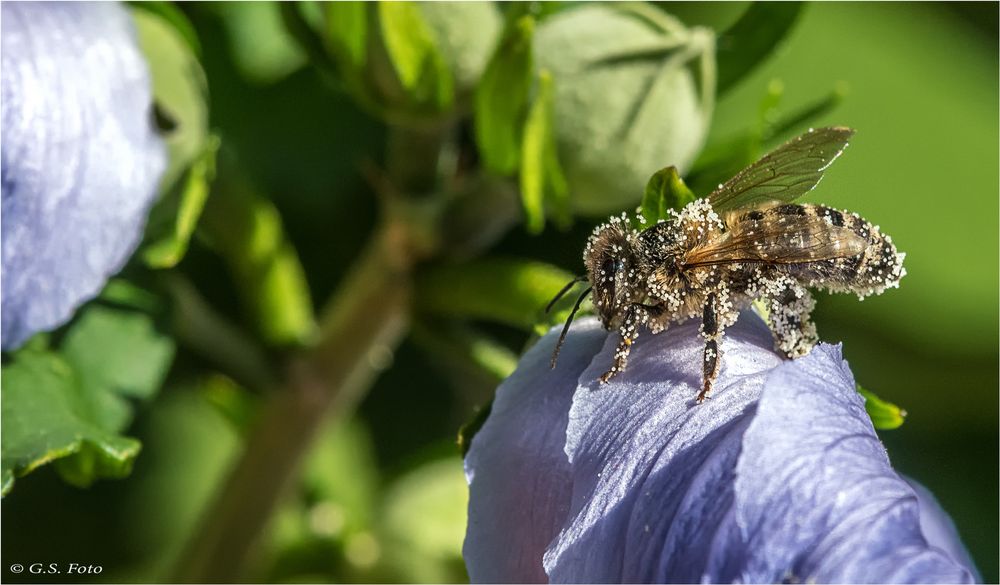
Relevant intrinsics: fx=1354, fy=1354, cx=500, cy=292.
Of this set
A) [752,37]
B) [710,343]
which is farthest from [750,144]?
[710,343]

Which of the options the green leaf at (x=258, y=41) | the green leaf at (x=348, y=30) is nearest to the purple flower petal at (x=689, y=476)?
the green leaf at (x=348, y=30)

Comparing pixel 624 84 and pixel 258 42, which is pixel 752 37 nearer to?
pixel 624 84

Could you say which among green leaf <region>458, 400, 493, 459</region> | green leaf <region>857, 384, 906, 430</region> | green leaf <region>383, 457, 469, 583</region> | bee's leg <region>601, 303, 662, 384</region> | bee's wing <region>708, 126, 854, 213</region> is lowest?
green leaf <region>383, 457, 469, 583</region>

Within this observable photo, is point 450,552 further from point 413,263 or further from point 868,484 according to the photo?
point 868,484

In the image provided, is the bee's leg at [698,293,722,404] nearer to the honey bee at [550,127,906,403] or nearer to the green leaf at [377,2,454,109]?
the honey bee at [550,127,906,403]

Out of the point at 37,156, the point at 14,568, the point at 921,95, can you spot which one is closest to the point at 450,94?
the point at 37,156

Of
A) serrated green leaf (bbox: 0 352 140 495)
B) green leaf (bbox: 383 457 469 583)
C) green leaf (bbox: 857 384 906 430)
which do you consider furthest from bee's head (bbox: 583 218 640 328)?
green leaf (bbox: 383 457 469 583)

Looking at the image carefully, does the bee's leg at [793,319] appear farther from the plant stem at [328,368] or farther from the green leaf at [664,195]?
the plant stem at [328,368]
